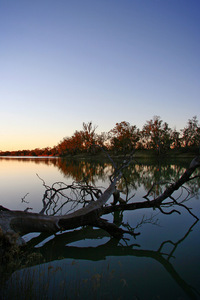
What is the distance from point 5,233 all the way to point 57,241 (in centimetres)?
149

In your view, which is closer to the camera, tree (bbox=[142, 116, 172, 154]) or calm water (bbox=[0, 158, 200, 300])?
calm water (bbox=[0, 158, 200, 300])

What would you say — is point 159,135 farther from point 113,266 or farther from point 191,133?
point 113,266

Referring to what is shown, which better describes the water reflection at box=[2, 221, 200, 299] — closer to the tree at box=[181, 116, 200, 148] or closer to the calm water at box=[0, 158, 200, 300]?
the calm water at box=[0, 158, 200, 300]

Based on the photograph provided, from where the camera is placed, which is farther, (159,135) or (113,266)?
(159,135)

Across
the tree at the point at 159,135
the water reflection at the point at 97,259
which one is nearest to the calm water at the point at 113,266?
the water reflection at the point at 97,259

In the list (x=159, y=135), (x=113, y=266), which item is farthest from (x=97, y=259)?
(x=159, y=135)

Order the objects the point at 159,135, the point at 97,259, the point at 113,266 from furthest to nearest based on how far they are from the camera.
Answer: the point at 159,135 < the point at 97,259 < the point at 113,266

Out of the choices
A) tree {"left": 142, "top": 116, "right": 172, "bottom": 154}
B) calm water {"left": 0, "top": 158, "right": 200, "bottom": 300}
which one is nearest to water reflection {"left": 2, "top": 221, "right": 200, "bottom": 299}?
calm water {"left": 0, "top": 158, "right": 200, "bottom": 300}

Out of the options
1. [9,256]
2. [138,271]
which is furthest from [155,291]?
[9,256]

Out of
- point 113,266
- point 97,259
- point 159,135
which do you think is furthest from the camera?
point 159,135

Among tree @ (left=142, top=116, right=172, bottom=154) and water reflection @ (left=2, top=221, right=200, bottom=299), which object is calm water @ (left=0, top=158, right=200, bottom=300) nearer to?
water reflection @ (left=2, top=221, right=200, bottom=299)

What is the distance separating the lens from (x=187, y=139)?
7550cm

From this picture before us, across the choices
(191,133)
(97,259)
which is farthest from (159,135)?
(97,259)

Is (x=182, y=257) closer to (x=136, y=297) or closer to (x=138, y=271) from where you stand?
(x=138, y=271)
